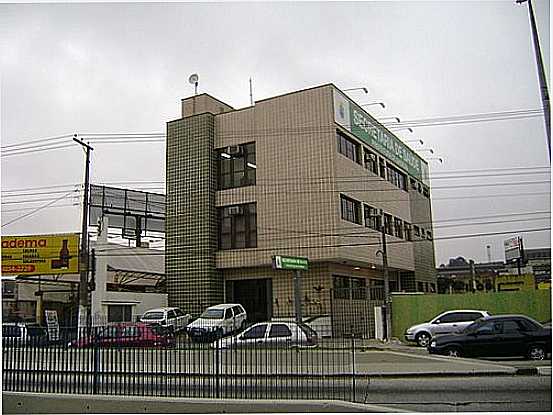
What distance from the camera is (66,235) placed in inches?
563

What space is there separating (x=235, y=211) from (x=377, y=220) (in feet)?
11.9

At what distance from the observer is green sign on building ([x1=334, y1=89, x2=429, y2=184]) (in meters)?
14.1

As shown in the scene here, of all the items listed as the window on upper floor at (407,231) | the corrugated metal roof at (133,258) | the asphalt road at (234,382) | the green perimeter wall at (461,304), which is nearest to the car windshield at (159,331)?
the asphalt road at (234,382)

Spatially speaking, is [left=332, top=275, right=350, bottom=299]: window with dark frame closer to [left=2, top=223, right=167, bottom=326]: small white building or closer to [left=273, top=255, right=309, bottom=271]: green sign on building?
[left=273, top=255, right=309, bottom=271]: green sign on building

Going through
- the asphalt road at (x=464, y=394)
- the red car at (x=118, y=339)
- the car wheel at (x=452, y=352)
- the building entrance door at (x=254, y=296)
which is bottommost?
the asphalt road at (x=464, y=394)

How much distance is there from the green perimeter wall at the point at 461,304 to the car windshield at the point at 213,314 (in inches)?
132

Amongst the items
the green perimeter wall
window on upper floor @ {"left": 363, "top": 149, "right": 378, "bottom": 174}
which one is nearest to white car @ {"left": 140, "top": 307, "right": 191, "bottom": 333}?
the green perimeter wall

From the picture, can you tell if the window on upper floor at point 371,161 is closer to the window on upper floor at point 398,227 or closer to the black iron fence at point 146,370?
the window on upper floor at point 398,227

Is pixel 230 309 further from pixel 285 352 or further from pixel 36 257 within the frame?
pixel 285 352

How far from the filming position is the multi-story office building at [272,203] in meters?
13.7

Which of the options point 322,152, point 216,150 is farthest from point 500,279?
point 216,150

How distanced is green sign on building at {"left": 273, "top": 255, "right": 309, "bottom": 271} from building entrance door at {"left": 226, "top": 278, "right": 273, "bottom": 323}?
1194mm

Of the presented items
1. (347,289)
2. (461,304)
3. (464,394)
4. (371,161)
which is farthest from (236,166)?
(464,394)

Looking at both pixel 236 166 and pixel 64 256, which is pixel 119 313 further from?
pixel 236 166
